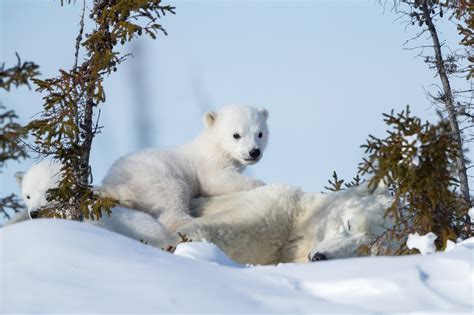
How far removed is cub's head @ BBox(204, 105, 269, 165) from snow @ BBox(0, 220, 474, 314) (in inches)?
200

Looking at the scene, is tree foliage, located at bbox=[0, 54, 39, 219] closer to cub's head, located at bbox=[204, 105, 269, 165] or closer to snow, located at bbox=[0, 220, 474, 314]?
snow, located at bbox=[0, 220, 474, 314]

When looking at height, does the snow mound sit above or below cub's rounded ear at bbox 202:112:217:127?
below

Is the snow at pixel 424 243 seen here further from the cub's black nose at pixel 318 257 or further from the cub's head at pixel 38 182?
the cub's head at pixel 38 182

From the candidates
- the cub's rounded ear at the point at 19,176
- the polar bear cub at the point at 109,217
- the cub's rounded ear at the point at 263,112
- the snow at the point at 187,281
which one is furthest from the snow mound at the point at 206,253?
the cub's rounded ear at the point at 263,112

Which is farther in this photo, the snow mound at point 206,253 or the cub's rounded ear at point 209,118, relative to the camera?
the cub's rounded ear at point 209,118

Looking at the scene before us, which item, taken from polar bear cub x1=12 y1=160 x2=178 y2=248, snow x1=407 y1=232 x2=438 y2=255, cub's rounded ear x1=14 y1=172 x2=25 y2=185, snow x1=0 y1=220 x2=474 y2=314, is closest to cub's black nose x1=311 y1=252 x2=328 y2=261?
polar bear cub x1=12 y1=160 x2=178 y2=248

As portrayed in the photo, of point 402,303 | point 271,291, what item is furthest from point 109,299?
point 402,303

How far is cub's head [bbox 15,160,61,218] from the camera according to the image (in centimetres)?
796

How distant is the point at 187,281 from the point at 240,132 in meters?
5.63

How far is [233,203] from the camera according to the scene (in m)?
8.31

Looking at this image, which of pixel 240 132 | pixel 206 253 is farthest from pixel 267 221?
pixel 206 253

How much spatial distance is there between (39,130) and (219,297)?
15.1 ft

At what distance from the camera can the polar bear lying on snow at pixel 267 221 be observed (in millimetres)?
7652

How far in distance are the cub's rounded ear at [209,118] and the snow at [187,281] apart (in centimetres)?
537
